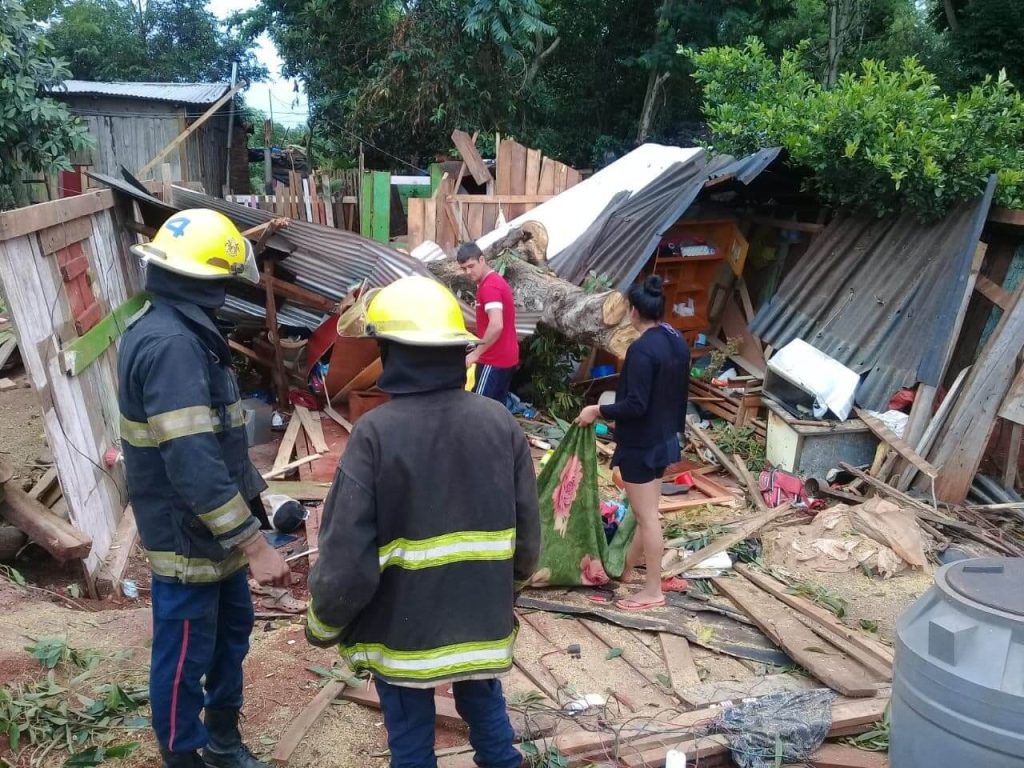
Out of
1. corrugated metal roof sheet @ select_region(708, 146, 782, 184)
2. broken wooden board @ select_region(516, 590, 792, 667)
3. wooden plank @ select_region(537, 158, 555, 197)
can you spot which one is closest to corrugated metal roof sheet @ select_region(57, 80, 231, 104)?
wooden plank @ select_region(537, 158, 555, 197)

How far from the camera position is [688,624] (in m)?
4.29

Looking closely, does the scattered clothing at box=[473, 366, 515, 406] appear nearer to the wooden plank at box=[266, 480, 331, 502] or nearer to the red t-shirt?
the red t-shirt

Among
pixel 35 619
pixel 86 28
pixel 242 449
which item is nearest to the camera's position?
pixel 242 449

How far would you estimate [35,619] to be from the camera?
3.58m

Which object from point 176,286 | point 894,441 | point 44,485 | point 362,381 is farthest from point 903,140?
point 44,485

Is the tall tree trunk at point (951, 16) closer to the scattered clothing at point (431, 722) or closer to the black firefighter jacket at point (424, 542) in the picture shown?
the black firefighter jacket at point (424, 542)

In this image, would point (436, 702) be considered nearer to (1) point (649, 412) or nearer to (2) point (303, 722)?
(2) point (303, 722)

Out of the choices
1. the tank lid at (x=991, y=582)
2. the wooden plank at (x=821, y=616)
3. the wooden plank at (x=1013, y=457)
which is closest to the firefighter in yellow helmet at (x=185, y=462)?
the tank lid at (x=991, y=582)

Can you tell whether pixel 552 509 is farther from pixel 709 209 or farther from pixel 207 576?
pixel 709 209

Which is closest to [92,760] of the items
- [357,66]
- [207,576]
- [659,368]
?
[207,576]

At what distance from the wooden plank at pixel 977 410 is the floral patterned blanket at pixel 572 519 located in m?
3.22

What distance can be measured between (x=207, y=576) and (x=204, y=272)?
94 cm

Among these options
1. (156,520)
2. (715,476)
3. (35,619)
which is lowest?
(715,476)

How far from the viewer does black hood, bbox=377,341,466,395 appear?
2064mm
